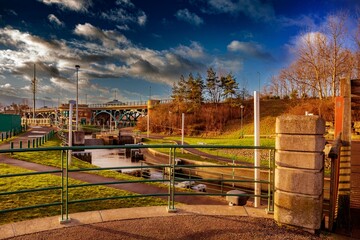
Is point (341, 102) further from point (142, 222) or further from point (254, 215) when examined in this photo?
point (142, 222)

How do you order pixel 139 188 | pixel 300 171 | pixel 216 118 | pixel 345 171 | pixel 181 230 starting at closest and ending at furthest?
1. pixel 181 230
2. pixel 300 171
3. pixel 345 171
4. pixel 139 188
5. pixel 216 118

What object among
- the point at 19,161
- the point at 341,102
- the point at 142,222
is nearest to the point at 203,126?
the point at 19,161

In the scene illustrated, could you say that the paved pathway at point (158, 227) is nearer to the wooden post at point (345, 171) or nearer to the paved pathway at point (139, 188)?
the wooden post at point (345, 171)

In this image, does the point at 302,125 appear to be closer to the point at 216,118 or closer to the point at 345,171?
the point at 345,171

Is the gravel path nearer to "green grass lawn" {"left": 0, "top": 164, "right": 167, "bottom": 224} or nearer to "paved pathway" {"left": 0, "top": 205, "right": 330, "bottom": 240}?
"paved pathway" {"left": 0, "top": 205, "right": 330, "bottom": 240}

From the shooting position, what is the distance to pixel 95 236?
14.2 ft

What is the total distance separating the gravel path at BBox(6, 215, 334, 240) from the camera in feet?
14.3

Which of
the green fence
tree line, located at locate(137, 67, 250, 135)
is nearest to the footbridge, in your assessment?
tree line, located at locate(137, 67, 250, 135)

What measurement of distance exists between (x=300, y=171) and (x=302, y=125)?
825 millimetres

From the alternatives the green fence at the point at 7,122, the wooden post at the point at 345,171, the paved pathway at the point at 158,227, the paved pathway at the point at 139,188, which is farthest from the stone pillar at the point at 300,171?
the green fence at the point at 7,122

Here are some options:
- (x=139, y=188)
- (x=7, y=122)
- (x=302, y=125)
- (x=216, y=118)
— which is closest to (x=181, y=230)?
(x=302, y=125)

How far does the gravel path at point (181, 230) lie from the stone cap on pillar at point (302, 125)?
5.79 feet

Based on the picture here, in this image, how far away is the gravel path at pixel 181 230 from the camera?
4355 mm

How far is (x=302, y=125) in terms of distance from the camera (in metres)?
4.78
